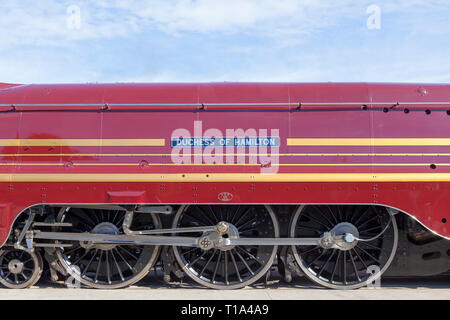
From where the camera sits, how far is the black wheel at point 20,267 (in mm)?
7125

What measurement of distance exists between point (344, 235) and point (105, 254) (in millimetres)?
3651

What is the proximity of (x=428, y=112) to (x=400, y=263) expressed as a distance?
229cm

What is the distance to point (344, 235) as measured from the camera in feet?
22.6

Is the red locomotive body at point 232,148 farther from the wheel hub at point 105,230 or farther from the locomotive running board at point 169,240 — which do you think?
the locomotive running board at point 169,240

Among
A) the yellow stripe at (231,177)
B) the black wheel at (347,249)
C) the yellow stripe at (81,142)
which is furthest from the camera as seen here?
the black wheel at (347,249)

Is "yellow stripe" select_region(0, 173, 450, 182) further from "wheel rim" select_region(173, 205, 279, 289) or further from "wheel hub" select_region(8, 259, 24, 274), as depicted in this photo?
"wheel hub" select_region(8, 259, 24, 274)

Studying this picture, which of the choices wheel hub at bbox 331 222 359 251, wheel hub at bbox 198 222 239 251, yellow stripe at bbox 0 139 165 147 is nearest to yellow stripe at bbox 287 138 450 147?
wheel hub at bbox 331 222 359 251

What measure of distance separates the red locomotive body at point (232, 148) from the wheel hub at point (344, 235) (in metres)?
0.30

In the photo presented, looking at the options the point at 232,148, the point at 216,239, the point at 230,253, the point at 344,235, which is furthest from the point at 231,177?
the point at 344,235

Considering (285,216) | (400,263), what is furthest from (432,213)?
(285,216)

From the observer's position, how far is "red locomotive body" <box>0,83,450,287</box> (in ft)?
21.9

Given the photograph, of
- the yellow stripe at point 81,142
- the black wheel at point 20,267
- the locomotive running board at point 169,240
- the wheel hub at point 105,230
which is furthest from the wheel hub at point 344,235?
the black wheel at point 20,267
